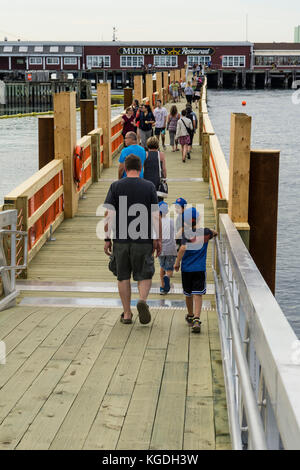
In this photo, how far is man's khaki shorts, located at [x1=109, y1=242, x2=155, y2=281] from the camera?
258 inches

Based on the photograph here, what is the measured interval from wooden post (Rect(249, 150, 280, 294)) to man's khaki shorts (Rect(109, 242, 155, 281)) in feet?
4.47

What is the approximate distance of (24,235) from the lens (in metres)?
8.27

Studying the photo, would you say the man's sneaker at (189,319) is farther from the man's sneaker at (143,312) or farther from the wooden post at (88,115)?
the wooden post at (88,115)

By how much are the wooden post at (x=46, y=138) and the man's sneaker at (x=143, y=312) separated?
6.14 m

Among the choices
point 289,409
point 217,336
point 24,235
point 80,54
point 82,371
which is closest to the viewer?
point 289,409

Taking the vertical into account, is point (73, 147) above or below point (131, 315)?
above

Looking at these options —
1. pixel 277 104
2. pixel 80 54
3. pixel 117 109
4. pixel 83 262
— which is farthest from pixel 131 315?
pixel 80 54

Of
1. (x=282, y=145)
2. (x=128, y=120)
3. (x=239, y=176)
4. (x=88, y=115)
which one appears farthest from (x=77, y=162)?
(x=282, y=145)

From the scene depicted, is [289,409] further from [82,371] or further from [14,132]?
[14,132]

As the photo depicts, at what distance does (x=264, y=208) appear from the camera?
746cm

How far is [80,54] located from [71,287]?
10653 cm

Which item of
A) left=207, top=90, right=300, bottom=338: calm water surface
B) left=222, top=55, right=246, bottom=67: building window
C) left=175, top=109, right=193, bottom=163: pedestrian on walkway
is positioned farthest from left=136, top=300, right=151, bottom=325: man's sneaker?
left=222, top=55, right=246, bottom=67: building window
